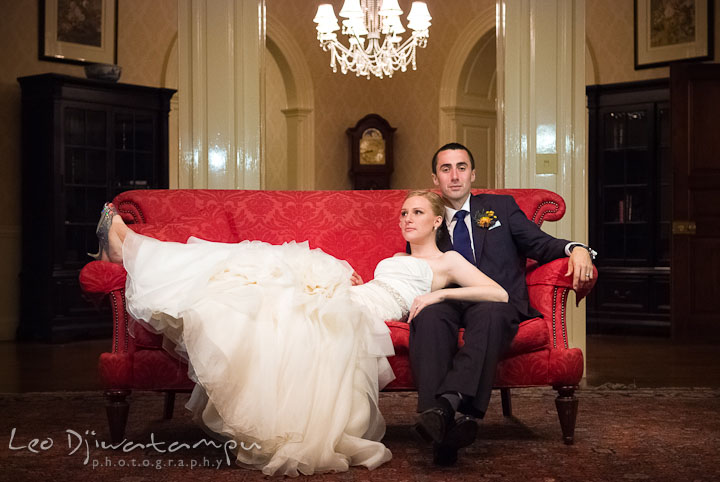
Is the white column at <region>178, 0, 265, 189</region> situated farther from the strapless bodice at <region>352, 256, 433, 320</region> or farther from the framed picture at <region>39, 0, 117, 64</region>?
the framed picture at <region>39, 0, 117, 64</region>

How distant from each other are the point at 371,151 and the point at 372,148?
36 millimetres

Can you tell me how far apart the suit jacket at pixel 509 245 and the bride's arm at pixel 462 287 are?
6.7 inches

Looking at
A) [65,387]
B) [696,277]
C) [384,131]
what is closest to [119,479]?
[65,387]

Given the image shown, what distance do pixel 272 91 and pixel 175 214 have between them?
6.27m

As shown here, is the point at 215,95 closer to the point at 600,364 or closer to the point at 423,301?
the point at 423,301

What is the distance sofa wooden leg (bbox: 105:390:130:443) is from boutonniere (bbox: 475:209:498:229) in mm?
1581

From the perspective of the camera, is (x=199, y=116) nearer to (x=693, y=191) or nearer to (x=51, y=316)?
(x=51, y=316)

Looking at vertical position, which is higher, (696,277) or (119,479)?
(696,277)

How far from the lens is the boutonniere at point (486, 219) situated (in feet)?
11.9

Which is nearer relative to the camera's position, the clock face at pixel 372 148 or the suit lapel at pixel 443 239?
the suit lapel at pixel 443 239

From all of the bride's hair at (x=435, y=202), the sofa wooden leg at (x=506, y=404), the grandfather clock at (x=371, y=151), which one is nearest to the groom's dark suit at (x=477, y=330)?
the bride's hair at (x=435, y=202)

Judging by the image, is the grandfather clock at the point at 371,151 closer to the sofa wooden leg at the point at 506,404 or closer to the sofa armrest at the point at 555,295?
the sofa wooden leg at the point at 506,404

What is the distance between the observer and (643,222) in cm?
763

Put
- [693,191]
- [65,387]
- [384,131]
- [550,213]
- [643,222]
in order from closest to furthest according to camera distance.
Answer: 1. [550,213]
2. [65,387]
3. [693,191]
4. [643,222]
5. [384,131]
